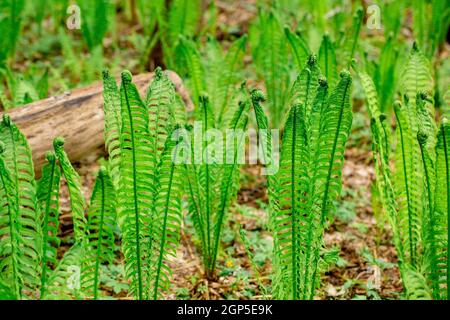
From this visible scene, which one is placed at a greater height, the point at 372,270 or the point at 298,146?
the point at 298,146

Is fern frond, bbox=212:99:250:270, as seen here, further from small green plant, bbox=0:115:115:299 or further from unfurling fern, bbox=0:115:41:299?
unfurling fern, bbox=0:115:41:299

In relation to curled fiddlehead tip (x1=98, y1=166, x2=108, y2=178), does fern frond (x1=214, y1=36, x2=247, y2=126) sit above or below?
above

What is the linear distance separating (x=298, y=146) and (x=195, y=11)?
2176 millimetres

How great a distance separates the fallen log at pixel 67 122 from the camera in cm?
218

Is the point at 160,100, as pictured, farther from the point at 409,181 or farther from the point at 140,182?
the point at 409,181

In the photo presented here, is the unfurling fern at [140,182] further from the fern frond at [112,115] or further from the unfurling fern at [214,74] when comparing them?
the unfurling fern at [214,74]

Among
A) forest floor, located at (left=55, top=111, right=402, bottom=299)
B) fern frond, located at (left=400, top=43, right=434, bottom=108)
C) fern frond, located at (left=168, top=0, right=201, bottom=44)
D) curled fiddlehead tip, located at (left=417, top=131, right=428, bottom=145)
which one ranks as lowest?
forest floor, located at (left=55, top=111, right=402, bottom=299)

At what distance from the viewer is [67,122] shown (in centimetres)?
228

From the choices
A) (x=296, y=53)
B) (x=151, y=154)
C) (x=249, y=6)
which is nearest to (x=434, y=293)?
(x=151, y=154)

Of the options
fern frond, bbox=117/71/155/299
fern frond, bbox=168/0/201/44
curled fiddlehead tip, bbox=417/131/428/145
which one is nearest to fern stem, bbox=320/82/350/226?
curled fiddlehead tip, bbox=417/131/428/145

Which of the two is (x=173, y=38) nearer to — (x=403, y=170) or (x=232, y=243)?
(x=232, y=243)

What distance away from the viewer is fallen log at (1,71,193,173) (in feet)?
7.16

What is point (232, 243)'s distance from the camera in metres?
2.41

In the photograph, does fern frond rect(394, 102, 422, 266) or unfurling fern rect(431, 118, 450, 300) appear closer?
unfurling fern rect(431, 118, 450, 300)
